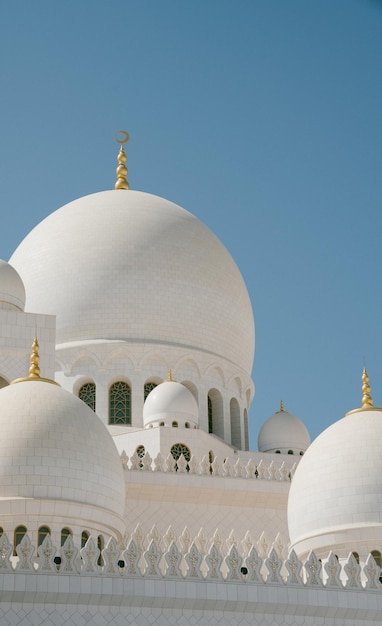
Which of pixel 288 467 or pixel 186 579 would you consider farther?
pixel 288 467

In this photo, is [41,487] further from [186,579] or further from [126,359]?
[126,359]

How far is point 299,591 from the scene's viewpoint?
18391 mm

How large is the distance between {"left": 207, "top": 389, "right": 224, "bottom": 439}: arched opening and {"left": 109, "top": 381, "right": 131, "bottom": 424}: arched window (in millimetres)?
Result: 2387

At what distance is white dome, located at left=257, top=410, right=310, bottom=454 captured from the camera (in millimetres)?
29703

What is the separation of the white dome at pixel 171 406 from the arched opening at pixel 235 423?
288 cm

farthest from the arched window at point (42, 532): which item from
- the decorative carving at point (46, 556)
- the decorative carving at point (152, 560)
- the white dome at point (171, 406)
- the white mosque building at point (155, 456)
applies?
the white dome at point (171, 406)

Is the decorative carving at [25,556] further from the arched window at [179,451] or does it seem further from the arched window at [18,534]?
the arched window at [179,451]

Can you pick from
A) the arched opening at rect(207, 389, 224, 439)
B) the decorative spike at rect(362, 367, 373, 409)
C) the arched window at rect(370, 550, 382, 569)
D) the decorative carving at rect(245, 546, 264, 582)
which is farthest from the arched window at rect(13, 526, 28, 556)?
the arched opening at rect(207, 389, 224, 439)

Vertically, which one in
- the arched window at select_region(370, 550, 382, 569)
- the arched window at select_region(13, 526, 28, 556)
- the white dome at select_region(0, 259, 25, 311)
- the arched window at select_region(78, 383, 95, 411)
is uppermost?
the white dome at select_region(0, 259, 25, 311)

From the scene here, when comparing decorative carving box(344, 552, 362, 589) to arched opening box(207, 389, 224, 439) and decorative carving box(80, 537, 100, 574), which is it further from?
arched opening box(207, 389, 224, 439)

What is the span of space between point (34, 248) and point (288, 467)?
902 cm

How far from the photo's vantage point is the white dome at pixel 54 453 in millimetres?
18969

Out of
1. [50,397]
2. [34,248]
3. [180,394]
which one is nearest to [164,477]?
[180,394]

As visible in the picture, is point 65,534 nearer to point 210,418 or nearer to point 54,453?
point 54,453
